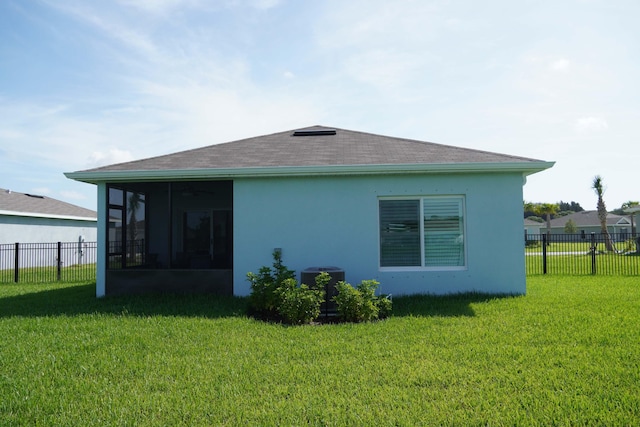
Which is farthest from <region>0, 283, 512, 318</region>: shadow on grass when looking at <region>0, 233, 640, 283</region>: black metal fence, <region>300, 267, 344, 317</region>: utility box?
<region>0, 233, 640, 283</region>: black metal fence

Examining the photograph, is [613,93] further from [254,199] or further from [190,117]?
[190,117]

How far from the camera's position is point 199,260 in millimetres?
13789

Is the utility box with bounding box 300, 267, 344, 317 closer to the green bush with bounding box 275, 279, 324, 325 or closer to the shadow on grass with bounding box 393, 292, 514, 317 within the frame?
the green bush with bounding box 275, 279, 324, 325

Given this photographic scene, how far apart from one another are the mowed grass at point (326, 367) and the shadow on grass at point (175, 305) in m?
0.09

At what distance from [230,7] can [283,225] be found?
560 cm

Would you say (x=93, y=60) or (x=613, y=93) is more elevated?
(x=93, y=60)

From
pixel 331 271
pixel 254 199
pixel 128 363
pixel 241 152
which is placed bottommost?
pixel 128 363

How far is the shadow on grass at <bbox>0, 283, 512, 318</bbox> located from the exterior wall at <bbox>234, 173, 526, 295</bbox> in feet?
1.69

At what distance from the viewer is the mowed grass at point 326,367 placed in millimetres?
3750

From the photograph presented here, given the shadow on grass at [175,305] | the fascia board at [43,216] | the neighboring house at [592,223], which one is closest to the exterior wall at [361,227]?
the shadow on grass at [175,305]

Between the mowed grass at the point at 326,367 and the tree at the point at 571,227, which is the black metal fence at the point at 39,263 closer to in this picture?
the mowed grass at the point at 326,367

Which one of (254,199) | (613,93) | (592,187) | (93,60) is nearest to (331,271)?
(254,199)

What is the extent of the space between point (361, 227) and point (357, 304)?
250 cm

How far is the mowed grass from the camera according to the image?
3750 mm
